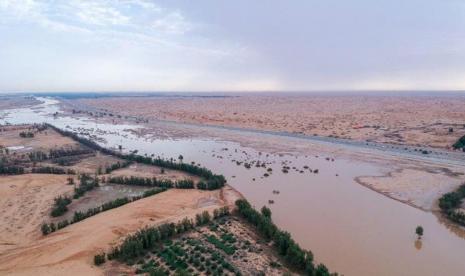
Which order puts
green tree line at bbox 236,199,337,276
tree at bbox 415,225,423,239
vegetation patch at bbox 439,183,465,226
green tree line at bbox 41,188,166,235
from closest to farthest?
green tree line at bbox 236,199,337,276 < tree at bbox 415,225,423,239 < green tree line at bbox 41,188,166,235 < vegetation patch at bbox 439,183,465,226

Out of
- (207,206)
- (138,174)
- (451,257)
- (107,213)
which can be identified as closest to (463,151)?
(451,257)

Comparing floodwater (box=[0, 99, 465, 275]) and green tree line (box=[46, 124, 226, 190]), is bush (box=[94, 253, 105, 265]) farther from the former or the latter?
green tree line (box=[46, 124, 226, 190])

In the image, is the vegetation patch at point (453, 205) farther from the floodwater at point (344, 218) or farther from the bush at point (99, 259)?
the bush at point (99, 259)

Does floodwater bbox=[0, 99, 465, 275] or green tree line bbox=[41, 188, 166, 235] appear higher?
green tree line bbox=[41, 188, 166, 235]

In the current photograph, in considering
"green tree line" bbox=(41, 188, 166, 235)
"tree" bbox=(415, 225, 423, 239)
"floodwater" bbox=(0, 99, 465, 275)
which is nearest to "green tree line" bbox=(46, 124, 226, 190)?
"floodwater" bbox=(0, 99, 465, 275)

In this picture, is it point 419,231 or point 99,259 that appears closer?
point 99,259

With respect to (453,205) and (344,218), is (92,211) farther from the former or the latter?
(453,205)

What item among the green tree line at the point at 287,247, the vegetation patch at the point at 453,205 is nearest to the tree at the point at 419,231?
the vegetation patch at the point at 453,205

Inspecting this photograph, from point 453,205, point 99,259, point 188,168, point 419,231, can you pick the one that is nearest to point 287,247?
point 419,231

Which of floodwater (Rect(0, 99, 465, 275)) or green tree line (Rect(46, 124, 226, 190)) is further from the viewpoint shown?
green tree line (Rect(46, 124, 226, 190))

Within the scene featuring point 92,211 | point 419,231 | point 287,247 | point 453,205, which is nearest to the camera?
point 287,247
